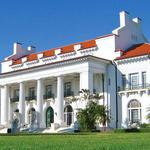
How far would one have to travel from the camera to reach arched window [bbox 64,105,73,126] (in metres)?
49.0

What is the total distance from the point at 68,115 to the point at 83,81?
7.02 m

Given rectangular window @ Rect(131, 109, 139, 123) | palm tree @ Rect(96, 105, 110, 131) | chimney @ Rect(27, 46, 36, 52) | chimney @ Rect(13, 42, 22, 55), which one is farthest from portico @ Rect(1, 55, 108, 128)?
chimney @ Rect(27, 46, 36, 52)

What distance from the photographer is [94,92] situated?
1810 inches

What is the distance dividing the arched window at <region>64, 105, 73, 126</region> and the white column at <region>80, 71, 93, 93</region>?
5941 millimetres

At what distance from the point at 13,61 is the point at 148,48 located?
990 inches

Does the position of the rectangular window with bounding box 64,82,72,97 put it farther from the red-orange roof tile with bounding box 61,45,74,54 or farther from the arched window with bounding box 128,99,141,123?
the arched window with bounding box 128,99,141,123

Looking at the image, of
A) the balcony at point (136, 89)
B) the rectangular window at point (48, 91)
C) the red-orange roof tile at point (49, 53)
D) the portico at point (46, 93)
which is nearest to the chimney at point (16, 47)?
the red-orange roof tile at point (49, 53)

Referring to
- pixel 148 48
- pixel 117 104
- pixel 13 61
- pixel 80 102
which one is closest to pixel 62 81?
pixel 80 102

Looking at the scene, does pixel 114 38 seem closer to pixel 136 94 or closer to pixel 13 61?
pixel 136 94

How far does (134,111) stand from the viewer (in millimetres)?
43688

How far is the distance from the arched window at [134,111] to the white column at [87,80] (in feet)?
16.3

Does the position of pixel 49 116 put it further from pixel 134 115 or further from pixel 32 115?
pixel 134 115

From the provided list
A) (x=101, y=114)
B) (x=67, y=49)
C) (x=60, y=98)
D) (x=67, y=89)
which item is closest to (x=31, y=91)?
(x=67, y=89)

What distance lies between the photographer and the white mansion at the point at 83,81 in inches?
1724
